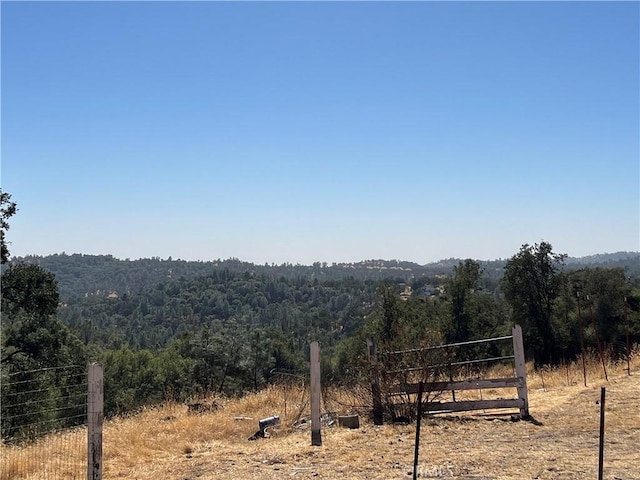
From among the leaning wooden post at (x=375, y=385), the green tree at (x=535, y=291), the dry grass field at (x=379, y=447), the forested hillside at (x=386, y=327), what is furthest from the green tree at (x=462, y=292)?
the leaning wooden post at (x=375, y=385)

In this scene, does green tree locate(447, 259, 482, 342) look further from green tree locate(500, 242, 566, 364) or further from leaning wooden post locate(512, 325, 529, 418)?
leaning wooden post locate(512, 325, 529, 418)

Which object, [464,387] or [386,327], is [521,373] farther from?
[386,327]

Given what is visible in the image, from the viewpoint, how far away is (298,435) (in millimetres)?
9625

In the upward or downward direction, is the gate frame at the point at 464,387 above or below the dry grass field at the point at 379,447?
above

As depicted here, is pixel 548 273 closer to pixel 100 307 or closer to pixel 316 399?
pixel 316 399

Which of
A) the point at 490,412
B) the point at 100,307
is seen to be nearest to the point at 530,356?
the point at 490,412

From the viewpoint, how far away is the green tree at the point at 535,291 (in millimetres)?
35062

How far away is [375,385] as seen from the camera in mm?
10047

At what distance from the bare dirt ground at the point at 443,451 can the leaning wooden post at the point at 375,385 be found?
0.21 m

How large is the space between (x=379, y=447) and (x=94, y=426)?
4.13 m

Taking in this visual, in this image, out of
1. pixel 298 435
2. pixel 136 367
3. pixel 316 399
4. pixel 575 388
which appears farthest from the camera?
pixel 136 367

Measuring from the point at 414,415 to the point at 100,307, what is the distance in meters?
200

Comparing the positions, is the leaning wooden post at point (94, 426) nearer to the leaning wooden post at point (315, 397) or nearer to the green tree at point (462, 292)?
the leaning wooden post at point (315, 397)

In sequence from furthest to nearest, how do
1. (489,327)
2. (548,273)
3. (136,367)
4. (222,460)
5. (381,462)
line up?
(136,367), (489,327), (548,273), (222,460), (381,462)
